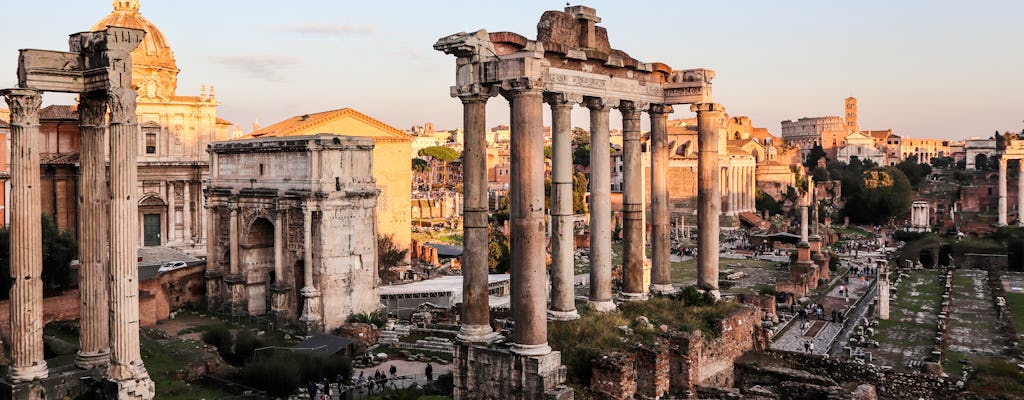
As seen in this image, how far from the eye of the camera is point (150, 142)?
34.9 meters

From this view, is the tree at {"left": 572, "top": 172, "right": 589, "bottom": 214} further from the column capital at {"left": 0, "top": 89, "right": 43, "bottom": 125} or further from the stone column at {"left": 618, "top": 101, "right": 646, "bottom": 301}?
the column capital at {"left": 0, "top": 89, "right": 43, "bottom": 125}

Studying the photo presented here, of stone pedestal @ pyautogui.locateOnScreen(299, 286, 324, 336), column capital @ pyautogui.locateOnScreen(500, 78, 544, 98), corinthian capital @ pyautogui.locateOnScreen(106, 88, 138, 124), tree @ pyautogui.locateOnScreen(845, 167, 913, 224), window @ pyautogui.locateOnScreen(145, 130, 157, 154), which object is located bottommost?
stone pedestal @ pyautogui.locateOnScreen(299, 286, 324, 336)

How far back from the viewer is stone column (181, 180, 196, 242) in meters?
35.7

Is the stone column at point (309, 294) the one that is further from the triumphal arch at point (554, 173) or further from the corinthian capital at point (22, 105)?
the corinthian capital at point (22, 105)

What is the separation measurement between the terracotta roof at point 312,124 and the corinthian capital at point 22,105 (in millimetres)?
30459

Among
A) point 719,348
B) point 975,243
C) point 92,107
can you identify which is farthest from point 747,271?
point 92,107

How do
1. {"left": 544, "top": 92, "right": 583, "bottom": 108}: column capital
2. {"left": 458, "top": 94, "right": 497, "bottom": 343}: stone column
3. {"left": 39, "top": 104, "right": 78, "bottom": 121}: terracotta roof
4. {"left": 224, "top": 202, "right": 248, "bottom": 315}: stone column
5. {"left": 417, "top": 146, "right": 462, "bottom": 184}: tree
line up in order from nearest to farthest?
1. {"left": 458, "top": 94, "right": 497, "bottom": 343}: stone column
2. {"left": 544, "top": 92, "right": 583, "bottom": 108}: column capital
3. {"left": 224, "top": 202, "right": 248, "bottom": 315}: stone column
4. {"left": 39, "top": 104, "right": 78, "bottom": 121}: terracotta roof
5. {"left": 417, "top": 146, "right": 462, "bottom": 184}: tree

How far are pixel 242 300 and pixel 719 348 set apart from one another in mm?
18070

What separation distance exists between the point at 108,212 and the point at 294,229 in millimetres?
12970

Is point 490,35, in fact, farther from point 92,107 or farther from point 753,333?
point 753,333

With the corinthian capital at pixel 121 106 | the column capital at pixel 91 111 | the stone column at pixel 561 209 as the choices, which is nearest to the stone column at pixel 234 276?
the column capital at pixel 91 111

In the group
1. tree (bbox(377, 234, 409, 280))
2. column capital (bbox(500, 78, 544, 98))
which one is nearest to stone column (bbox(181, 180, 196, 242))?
tree (bbox(377, 234, 409, 280))

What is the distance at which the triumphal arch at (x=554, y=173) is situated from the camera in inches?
503

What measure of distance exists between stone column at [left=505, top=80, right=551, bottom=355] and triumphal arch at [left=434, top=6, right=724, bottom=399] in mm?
16
